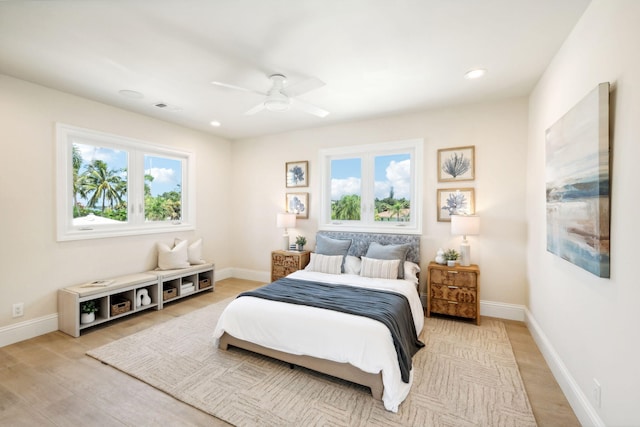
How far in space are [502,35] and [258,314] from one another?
311 cm

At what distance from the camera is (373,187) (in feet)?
14.5

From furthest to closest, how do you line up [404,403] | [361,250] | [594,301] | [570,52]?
[361,250] → [570,52] → [404,403] → [594,301]

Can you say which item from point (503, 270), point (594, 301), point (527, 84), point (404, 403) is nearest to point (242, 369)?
point (404, 403)

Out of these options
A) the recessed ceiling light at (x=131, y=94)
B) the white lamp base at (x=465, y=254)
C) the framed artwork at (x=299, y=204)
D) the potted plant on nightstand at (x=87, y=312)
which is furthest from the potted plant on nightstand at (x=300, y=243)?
the recessed ceiling light at (x=131, y=94)

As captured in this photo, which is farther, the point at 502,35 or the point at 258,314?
the point at 258,314

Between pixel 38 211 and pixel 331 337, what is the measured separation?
3.51 m

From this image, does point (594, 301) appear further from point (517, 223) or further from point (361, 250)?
point (361, 250)

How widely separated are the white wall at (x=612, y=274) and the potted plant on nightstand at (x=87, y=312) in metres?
4.55

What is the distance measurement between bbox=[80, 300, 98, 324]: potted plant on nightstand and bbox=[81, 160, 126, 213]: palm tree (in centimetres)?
122

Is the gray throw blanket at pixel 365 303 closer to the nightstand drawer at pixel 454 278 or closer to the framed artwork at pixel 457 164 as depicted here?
the nightstand drawer at pixel 454 278

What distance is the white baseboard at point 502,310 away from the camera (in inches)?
138

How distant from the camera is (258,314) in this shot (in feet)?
8.39

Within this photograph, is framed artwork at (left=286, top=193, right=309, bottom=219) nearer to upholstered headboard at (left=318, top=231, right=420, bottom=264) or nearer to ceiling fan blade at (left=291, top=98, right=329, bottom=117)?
upholstered headboard at (left=318, top=231, right=420, bottom=264)

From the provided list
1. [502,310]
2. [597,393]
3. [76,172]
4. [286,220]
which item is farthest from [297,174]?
[597,393]
